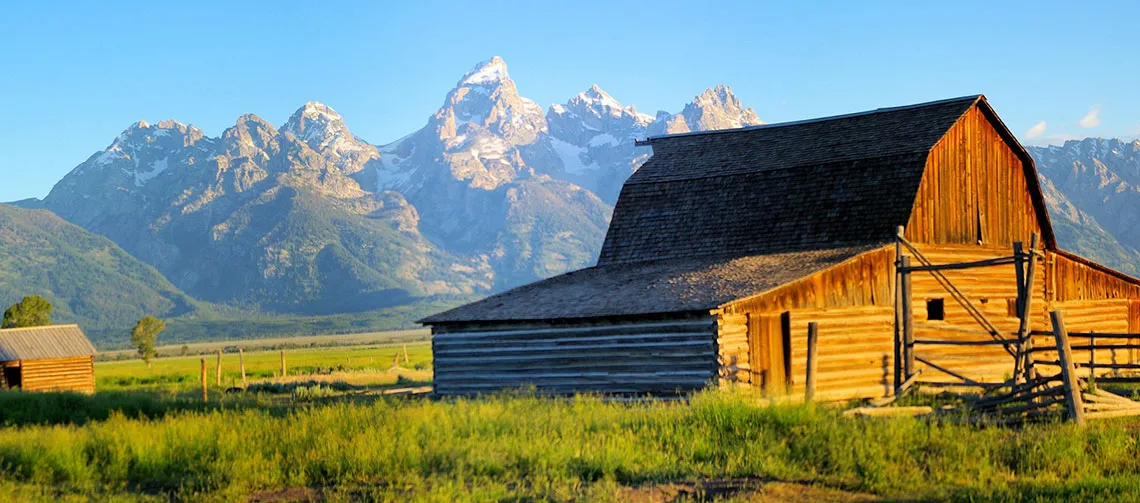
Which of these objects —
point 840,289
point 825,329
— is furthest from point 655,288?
point 840,289

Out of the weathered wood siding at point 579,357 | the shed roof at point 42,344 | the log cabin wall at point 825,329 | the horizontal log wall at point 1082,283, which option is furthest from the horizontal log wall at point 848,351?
the shed roof at point 42,344

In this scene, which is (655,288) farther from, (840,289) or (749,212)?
(749,212)

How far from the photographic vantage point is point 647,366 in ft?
87.0

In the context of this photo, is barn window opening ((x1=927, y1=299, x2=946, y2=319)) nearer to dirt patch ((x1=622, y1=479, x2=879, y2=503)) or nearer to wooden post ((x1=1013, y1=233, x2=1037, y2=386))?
wooden post ((x1=1013, y1=233, x2=1037, y2=386))

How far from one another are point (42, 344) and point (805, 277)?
36349 millimetres

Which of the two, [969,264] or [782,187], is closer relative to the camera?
[969,264]

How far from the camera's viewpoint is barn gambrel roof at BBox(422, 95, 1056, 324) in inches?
1099

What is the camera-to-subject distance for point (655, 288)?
27.9 metres

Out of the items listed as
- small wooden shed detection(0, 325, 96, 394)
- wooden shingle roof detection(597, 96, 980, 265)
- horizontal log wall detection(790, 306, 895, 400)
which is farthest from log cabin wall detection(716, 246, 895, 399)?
small wooden shed detection(0, 325, 96, 394)

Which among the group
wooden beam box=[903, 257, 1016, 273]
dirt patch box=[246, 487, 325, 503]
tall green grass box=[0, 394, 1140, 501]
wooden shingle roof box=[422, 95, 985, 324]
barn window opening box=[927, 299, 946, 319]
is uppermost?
wooden shingle roof box=[422, 95, 985, 324]

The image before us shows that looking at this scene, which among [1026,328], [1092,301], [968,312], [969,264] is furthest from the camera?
[1092,301]

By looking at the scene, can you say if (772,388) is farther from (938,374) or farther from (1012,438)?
(1012,438)

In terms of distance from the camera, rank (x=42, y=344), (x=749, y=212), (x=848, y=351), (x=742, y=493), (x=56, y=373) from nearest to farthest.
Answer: (x=742, y=493)
(x=848, y=351)
(x=749, y=212)
(x=56, y=373)
(x=42, y=344)

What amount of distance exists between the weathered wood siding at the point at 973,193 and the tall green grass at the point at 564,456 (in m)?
12.5
